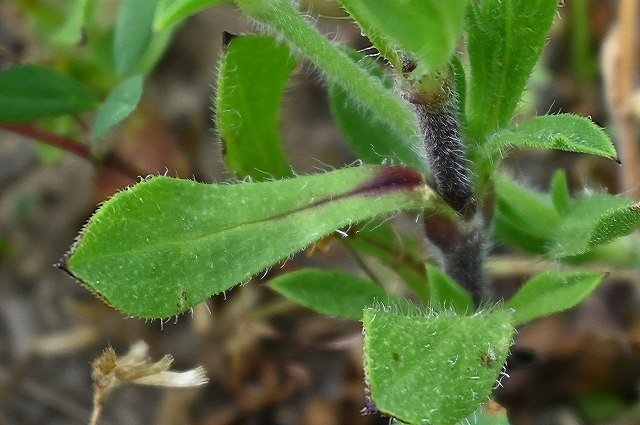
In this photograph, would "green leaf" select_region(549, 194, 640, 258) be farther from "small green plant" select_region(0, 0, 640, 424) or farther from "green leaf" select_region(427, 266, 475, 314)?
"green leaf" select_region(427, 266, 475, 314)

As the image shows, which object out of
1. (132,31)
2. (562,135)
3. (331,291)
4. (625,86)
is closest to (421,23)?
(562,135)

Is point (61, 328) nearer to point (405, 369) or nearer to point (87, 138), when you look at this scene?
point (87, 138)

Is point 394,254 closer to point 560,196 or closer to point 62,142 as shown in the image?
point 560,196

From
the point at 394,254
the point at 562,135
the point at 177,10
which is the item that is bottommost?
the point at 394,254

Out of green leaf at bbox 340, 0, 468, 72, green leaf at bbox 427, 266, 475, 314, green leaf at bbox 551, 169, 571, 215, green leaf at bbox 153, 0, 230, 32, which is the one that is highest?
green leaf at bbox 340, 0, 468, 72

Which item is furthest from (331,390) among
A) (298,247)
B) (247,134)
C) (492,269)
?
(298,247)

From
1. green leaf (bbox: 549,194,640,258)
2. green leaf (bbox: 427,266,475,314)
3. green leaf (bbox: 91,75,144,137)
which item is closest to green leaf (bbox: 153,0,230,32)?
→ green leaf (bbox: 91,75,144,137)

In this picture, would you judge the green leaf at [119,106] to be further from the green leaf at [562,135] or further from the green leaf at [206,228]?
the green leaf at [562,135]
